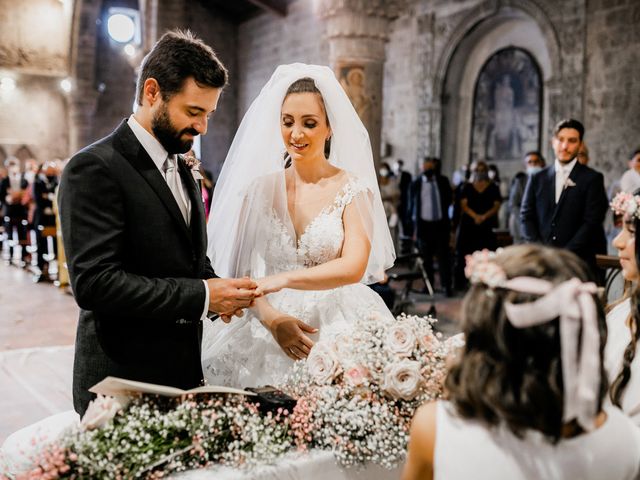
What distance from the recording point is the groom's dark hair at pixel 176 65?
6.00ft

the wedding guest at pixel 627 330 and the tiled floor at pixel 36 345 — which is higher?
the wedding guest at pixel 627 330

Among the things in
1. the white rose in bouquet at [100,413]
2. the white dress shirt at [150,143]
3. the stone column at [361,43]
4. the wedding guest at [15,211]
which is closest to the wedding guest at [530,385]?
the white rose in bouquet at [100,413]

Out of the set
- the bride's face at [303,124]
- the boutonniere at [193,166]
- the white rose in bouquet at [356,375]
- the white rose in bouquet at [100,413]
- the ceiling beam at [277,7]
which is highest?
the ceiling beam at [277,7]

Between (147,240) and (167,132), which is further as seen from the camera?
(167,132)

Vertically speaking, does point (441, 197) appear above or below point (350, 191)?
above

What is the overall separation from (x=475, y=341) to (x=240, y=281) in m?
0.93

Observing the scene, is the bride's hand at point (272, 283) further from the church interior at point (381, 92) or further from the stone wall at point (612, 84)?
the stone wall at point (612, 84)

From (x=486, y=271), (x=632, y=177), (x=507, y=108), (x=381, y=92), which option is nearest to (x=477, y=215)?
(x=632, y=177)

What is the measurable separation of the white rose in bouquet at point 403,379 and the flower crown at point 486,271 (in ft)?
2.04

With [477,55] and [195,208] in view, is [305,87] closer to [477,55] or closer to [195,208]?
[195,208]

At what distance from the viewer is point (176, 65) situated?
71.9 inches

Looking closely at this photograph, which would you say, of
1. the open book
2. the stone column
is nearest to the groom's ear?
the open book

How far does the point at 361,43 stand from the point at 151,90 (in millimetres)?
5394

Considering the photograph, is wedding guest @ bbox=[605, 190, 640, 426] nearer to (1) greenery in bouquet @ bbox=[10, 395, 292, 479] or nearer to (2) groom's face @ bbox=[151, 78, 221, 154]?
(1) greenery in bouquet @ bbox=[10, 395, 292, 479]
